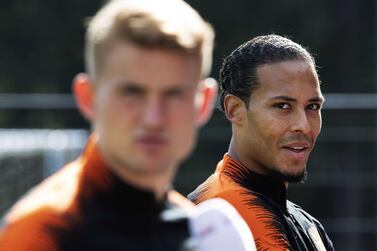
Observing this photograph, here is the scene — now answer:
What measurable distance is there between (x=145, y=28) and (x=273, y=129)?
1.54 m

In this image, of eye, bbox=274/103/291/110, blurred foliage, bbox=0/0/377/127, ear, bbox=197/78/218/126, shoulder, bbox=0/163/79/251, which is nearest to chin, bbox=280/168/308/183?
eye, bbox=274/103/291/110

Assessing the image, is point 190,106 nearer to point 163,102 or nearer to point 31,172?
point 163,102

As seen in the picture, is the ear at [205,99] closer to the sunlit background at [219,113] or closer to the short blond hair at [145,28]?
the short blond hair at [145,28]

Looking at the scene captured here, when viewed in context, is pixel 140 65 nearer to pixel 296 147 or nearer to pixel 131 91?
pixel 131 91

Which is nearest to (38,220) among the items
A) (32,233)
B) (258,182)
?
(32,233)

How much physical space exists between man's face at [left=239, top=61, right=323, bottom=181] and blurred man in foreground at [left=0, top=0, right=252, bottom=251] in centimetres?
140

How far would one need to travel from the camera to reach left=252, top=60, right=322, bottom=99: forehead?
3438 millimetres

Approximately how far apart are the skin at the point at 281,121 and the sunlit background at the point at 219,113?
4194 millimetres

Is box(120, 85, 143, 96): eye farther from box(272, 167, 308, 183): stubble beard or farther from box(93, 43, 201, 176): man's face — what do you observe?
box(272, 167, 308, 183): stubble beard

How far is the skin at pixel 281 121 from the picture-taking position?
3436 mm

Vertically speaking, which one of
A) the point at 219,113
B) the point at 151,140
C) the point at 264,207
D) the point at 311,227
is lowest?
the point at 219,113

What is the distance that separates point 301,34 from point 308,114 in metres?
9.08

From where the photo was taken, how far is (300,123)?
11.3 feet

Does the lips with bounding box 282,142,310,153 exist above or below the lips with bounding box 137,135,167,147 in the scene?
below
